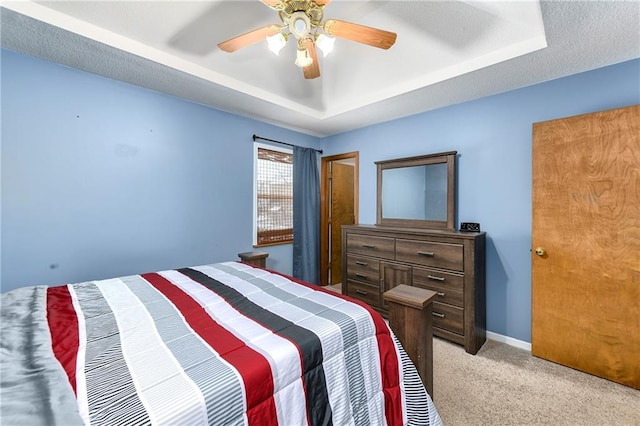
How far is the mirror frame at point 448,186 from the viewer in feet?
9.13

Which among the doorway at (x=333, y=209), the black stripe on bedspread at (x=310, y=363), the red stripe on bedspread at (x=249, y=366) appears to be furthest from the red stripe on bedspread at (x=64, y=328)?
the doorway at (x=333, y=209)

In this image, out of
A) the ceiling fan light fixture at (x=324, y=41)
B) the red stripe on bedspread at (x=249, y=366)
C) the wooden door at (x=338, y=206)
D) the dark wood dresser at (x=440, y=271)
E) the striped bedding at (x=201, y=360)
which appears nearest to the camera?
the striped bedding at (x=201, y=360)

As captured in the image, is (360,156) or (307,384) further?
(360,156)

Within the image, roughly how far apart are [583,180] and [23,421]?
3197mm

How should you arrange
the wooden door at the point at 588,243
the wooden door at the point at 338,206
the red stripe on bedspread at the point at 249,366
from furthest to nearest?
the wooden door at the point at 338,206 → the wooden door at the point at 588,243 → the red stripe on bedspread at the point at 249,366

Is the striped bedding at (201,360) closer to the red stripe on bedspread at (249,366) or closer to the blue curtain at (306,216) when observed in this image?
the red stripe on bedspread at (249,366)

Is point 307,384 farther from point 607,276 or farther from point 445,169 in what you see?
point 445,169

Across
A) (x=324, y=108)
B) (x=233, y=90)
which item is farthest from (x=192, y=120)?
(x=324, y=108)

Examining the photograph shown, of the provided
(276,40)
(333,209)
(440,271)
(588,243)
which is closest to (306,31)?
(276,40)

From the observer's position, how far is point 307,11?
4.69 feet

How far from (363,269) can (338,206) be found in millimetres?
1540

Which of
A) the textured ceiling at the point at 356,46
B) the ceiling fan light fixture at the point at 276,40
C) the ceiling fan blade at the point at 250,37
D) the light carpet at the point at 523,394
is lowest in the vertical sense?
the light carpet at the point at 523,394

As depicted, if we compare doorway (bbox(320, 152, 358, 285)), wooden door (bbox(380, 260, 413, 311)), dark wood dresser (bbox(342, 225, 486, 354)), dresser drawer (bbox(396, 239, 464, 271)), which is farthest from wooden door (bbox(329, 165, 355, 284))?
dresser drawer (bbox(396, 239, 464, 271))

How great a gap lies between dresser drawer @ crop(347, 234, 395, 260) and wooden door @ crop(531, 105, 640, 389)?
49.4 inches
